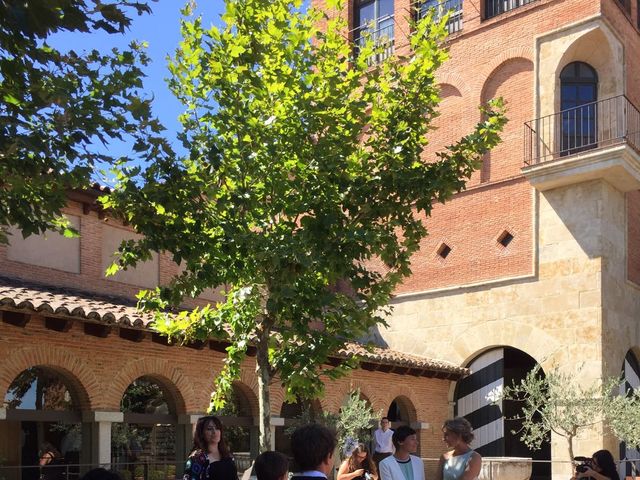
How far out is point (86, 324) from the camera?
14656 millimetres

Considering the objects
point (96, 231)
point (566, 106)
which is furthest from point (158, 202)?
point (566, 106)

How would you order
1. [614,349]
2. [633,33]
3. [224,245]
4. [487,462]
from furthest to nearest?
1. [633,33]
2. [614,349]
3. [487,462]
4. [224,245]

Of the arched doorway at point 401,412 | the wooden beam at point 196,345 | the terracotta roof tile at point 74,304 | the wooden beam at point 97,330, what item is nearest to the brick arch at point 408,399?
the arched doorway at point 401,412

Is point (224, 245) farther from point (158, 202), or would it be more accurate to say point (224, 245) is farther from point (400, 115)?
point (400, 115)

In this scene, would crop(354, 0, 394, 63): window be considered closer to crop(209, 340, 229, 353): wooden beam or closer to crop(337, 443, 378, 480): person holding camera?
crop(209, 340, 229, 353): wooden beam

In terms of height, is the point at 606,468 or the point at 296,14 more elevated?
the point at 296,14

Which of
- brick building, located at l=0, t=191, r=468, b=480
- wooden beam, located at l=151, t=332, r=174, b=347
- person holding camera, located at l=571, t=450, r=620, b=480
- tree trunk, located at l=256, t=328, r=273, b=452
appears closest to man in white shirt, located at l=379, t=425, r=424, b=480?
person holding camera, located at l=571, t=450, r=620, b=480

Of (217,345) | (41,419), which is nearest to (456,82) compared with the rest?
(217,345)

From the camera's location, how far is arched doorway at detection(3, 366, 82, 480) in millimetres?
14180

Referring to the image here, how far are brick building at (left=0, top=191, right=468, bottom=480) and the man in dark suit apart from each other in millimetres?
8976

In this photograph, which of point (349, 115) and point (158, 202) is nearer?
point (158, 202)

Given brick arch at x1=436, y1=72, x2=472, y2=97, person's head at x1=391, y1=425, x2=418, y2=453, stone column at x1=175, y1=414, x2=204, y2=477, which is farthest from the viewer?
brick arch at x1=436, y1=72, x2=472, y2=97

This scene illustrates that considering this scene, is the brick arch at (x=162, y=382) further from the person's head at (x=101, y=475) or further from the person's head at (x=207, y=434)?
the person's head at (x=101, y=475)

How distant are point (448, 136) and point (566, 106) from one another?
10.8 ft
